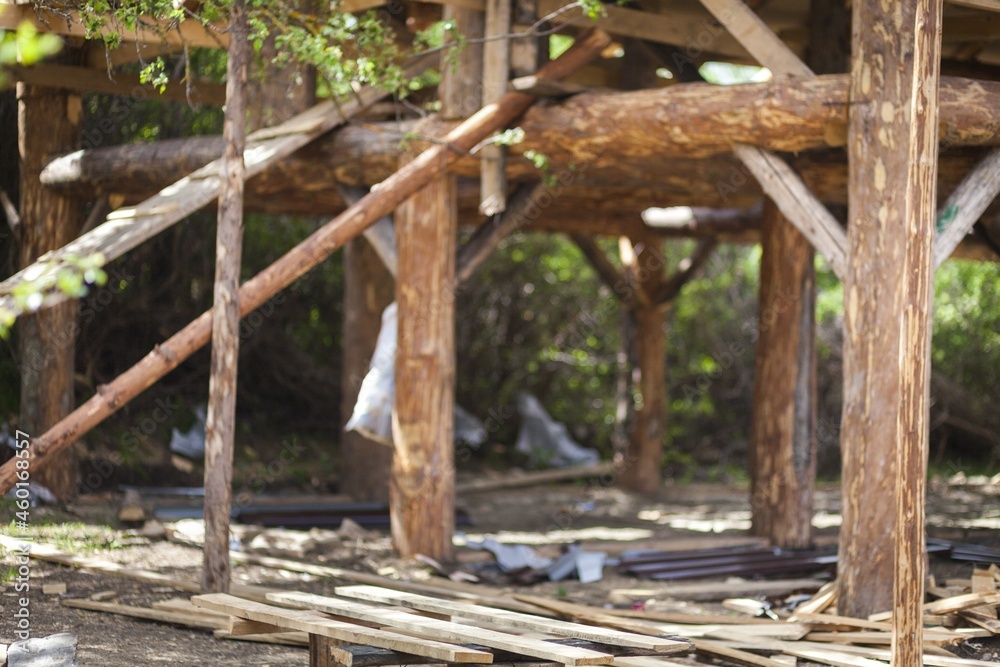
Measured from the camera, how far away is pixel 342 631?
4.14 meters

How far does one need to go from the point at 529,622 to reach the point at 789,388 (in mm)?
4611

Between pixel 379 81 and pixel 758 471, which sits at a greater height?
pixel 379 81

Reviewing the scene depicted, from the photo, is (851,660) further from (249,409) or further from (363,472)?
(249,409)

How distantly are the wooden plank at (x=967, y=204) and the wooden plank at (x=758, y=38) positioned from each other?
3.79ft

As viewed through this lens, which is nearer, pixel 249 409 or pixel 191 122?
pixel 191 122

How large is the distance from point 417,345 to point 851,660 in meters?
3.69

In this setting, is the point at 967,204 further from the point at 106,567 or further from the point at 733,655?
the point at 106,567

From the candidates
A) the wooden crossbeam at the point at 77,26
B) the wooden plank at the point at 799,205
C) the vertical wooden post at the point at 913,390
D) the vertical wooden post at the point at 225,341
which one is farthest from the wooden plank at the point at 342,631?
the wooden crossbeam at the point at 77,26

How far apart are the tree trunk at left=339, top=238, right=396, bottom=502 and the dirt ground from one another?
1.04 metres

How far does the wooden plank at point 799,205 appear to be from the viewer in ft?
19.2

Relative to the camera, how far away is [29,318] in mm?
9055

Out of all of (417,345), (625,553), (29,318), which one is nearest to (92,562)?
(417,345)

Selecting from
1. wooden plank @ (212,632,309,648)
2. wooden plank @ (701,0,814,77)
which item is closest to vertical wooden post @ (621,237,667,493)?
wooden plank @ (701,0,814,77)

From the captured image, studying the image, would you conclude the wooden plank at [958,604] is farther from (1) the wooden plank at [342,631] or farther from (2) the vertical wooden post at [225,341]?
(2) the vertical wooden post at [225,341]
